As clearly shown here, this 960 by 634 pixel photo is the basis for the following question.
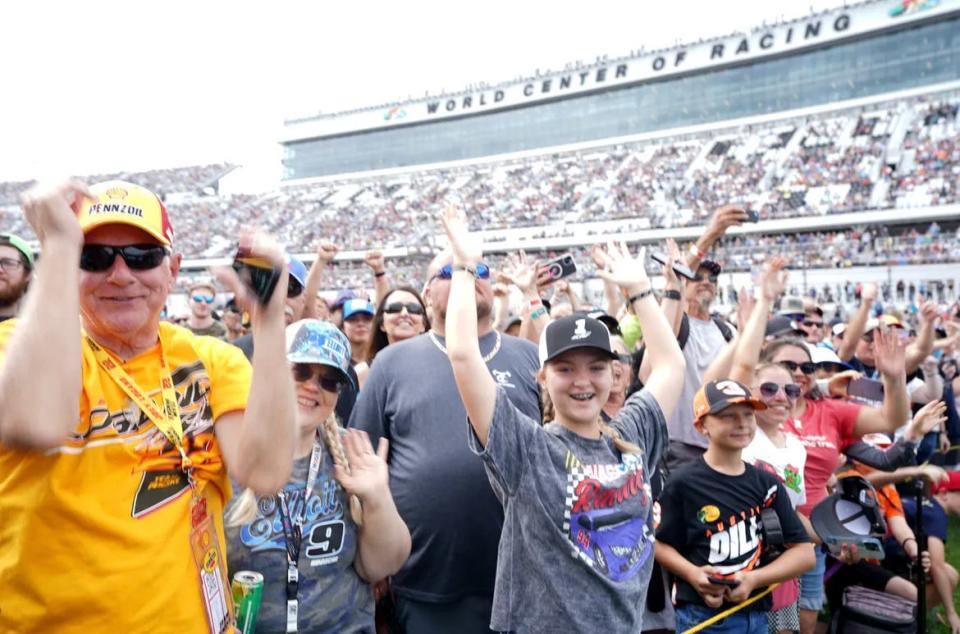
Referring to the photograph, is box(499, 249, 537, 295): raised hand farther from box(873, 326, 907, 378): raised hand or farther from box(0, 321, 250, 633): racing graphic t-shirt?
box(0, 321, 250, 633): racing graphic t-shirt

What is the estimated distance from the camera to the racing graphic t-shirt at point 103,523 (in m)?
1.43

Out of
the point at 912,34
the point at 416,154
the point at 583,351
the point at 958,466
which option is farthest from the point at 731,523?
the point at 416,154

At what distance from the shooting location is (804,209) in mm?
31094

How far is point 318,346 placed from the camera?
7.30ft

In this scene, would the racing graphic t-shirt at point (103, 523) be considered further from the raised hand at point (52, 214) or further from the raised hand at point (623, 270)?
the raised hand at point (623, 270)

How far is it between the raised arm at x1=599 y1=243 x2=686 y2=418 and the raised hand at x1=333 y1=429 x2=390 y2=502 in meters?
1.05

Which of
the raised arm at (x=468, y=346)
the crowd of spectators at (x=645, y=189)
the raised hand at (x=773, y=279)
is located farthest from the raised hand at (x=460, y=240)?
the crowd of spectators at (x=645, y=189)

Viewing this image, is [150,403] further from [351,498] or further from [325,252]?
[325,252]

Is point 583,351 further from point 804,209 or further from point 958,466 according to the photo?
point 804,209

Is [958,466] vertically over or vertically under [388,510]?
under

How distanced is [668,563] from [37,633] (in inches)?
92.8

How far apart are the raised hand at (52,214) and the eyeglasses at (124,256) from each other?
0.17 metres

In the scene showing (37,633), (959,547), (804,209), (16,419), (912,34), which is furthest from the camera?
(912,34)

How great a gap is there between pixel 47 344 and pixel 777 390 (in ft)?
10.8
